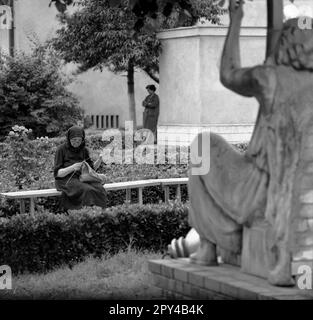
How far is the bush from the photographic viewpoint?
952 centimetres

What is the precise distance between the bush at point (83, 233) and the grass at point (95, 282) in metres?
0.19

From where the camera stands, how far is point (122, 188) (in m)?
12.6

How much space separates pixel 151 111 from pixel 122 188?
11710mm

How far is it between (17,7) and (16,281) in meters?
23.5

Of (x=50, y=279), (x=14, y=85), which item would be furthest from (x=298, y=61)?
(x=14, y=85)

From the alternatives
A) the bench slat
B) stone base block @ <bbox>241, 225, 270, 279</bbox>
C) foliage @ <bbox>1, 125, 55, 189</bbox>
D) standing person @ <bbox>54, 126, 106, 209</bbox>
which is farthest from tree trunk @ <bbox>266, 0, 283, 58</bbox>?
foliage @ <bbox>1, 125, 55, 189</bbox>

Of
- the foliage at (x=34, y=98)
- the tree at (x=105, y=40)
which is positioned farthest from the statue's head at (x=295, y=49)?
the tree at (x=105, y=40)

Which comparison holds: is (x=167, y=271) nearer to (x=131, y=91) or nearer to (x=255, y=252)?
(x=255, y=252)

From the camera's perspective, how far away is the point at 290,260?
264 inches

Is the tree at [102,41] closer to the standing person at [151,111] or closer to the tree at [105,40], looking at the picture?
the tree at [105,40]

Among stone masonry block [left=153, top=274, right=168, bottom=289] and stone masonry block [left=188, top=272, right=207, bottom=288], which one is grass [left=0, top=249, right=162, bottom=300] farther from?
stone masonry block [left=188, top=272, right=207, bottom=288]

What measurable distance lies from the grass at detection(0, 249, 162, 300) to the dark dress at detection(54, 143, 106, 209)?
148 cm

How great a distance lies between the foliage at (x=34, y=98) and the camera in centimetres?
2358

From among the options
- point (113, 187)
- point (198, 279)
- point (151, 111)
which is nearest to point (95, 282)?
point (198, 279)
